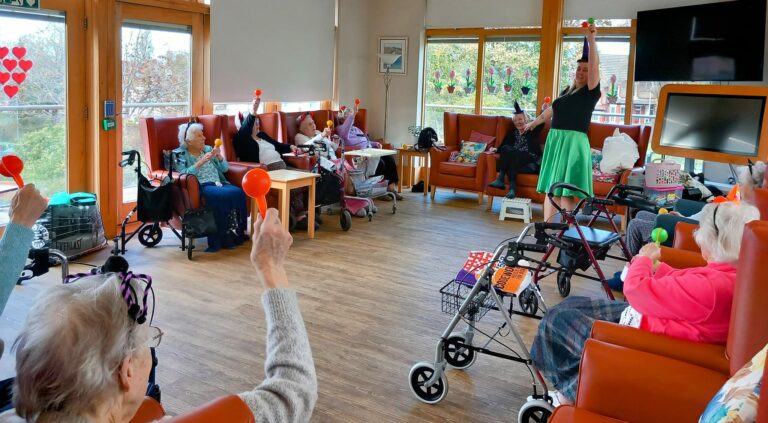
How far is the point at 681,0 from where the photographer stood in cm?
784

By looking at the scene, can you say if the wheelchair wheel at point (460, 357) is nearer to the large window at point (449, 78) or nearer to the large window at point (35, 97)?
the large window at point (35, 97)

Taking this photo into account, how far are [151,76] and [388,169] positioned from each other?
316 cm

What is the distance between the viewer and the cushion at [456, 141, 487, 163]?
867 centimetres

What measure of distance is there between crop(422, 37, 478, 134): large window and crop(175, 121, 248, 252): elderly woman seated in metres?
4.49

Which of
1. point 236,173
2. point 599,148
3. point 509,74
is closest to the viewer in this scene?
point 236,173

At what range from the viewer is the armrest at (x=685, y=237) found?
12.4 ft

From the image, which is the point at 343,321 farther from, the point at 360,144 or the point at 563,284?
the point at 360,144

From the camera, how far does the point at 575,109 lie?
519 centimetres

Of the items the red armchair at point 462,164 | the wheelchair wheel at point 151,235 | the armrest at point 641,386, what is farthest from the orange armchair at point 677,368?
the red armchair at point 462,164

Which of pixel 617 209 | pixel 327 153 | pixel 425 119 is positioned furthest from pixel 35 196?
pixel 425 119

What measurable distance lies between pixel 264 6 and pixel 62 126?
3.00 metres

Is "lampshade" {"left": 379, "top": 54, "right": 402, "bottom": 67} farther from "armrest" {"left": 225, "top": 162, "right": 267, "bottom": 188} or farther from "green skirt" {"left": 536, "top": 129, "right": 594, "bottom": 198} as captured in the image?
"green skirt" {"left": 536, "top": 129, "right": 594, "bottom": 198}

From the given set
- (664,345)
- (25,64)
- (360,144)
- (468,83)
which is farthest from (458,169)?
(664,345)

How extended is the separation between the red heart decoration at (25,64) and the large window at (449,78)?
584 cm
